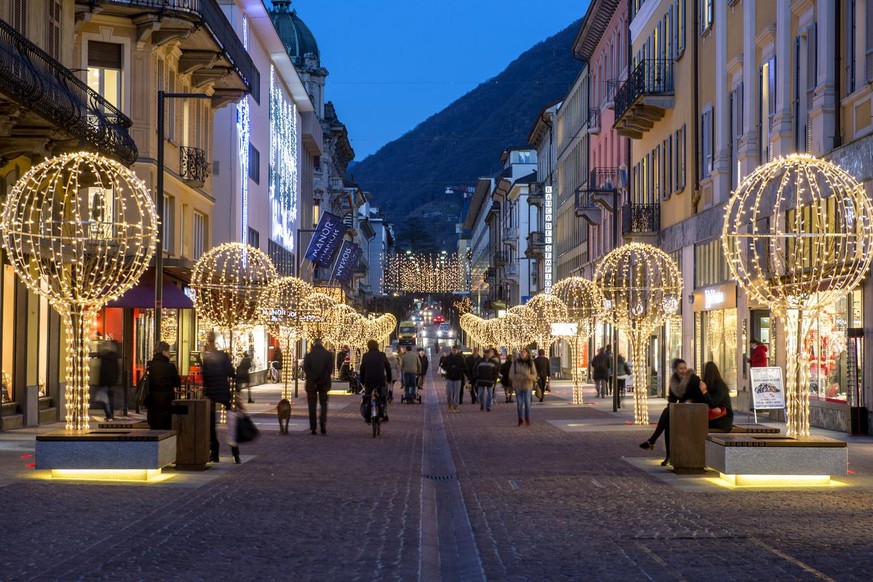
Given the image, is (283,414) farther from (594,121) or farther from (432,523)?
(594,121)

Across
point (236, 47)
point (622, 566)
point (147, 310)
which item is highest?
point (236, 47)

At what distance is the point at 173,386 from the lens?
20703mm

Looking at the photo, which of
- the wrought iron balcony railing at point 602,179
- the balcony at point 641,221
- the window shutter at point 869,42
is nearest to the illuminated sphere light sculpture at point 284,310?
the balcony at point 641,221

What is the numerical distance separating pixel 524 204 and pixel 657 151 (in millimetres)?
65124

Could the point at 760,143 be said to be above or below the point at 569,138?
below

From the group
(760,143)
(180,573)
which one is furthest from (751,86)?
(180,573)

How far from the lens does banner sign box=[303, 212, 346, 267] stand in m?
64.4

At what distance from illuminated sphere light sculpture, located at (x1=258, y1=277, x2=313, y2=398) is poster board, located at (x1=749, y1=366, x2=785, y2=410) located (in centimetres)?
1337

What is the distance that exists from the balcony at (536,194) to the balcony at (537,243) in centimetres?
271

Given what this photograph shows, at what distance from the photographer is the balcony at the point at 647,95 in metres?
48.4

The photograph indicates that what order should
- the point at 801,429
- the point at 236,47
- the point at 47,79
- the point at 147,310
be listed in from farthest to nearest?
the point at 236,47 < the point at 147,310 < the point at 47,79 < the point at 801,429

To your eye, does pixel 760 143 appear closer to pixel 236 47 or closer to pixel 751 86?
pixel 751 86

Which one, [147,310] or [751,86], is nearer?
[751,86]

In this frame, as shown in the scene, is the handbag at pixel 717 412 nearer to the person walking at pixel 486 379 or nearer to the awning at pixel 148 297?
the awning at pixel 148 297
